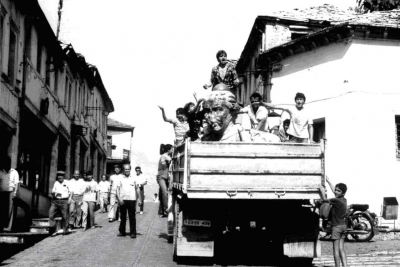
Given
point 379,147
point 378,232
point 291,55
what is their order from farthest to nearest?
1. point 291,55
2. point 379,147
3. point 378,232

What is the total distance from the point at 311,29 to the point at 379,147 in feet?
25.8

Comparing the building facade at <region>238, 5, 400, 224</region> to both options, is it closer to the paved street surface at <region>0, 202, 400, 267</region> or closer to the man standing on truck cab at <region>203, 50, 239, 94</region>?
the paved street surface at <region>0, 202, 400, 267</region>

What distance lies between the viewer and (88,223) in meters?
16.1

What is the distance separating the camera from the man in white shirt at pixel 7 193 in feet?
41.6

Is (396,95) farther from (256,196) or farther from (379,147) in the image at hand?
(256,196)

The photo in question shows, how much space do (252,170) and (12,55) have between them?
10.6m

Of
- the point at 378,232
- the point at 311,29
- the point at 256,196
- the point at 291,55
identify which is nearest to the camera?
the point at 256,196

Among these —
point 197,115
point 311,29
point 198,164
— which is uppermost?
point 311,29

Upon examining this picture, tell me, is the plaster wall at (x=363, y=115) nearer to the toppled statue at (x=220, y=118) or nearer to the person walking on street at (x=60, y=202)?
the person walking on street at (x=60, y=202)

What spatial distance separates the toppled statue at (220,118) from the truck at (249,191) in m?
0.82

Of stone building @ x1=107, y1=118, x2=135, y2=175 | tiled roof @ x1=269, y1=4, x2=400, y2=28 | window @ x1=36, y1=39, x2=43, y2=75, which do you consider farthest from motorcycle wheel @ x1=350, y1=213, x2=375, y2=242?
stone building @ x1=107, y1=118, x2=135, y2=175

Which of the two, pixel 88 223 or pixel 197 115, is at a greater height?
pixel 197 115

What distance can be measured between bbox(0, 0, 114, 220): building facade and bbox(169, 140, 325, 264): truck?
8.04 metres

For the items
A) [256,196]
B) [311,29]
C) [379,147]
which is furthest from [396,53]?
[256,196]
